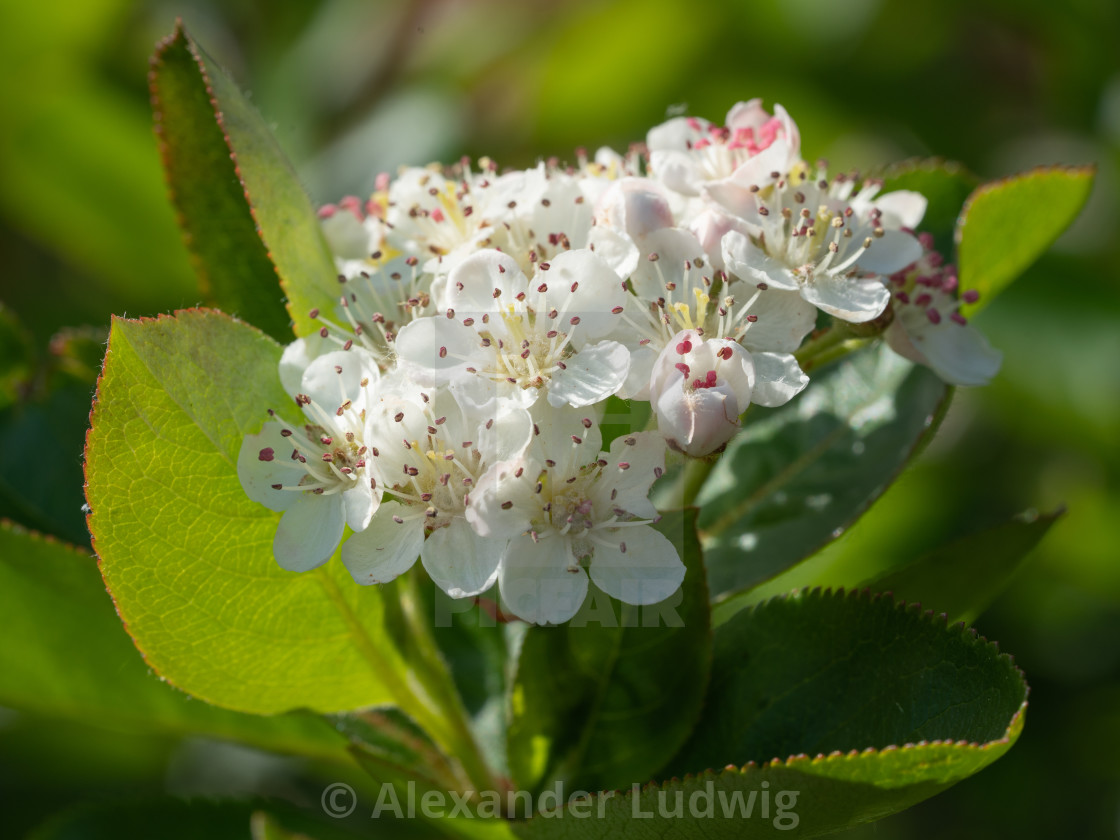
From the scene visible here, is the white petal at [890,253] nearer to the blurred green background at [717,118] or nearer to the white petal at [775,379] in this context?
A: the white petal at [775,379]

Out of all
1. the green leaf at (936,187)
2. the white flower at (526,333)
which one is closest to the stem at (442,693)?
the white flower at (526,333)

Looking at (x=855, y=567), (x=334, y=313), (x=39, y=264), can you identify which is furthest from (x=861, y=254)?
(x=39, y=264)

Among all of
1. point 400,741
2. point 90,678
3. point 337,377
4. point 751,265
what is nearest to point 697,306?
point 751,265

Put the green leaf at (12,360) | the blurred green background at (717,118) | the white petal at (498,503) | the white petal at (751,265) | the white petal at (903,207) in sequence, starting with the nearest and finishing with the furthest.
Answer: the white petal at (498,503) < the white petal at (751,265) < the white petal at (903,207) < the green leaf at (12,360) < the blurred green background at (717,118)
